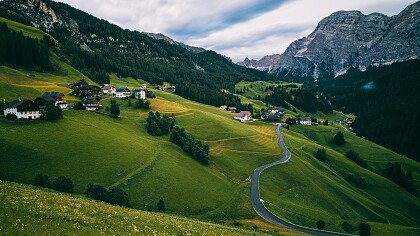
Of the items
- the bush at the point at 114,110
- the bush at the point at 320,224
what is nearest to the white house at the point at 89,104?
the bush at the point at 114,110

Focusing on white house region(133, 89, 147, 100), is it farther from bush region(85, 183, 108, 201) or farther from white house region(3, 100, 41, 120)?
bush region(85, 183, 108, 201)

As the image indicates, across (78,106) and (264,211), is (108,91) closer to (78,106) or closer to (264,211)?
(78,106)

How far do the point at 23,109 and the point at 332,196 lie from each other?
107 m

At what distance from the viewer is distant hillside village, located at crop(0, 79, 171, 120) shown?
90.7 m

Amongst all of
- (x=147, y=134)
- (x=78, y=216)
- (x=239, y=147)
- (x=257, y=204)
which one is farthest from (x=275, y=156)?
(x=78, y=216)

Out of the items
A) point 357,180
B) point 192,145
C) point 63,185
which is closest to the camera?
point 63,185

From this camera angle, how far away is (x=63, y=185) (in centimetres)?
6188

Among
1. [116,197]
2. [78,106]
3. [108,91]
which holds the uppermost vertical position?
[108,91]

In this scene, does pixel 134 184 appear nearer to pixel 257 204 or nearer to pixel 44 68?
pixel 257 204

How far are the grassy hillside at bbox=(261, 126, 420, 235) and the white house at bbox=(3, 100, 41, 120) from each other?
255 ft

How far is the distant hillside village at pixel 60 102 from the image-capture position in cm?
9069

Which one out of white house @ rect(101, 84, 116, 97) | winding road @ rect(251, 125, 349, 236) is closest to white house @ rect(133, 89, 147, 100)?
white house @ rect(101, 84, 116, 97)

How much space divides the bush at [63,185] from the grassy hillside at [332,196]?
49.7 meters

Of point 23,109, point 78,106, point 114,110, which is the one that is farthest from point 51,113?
point 114,110
